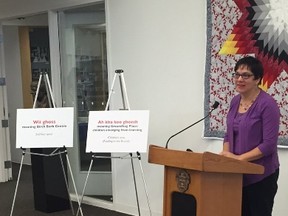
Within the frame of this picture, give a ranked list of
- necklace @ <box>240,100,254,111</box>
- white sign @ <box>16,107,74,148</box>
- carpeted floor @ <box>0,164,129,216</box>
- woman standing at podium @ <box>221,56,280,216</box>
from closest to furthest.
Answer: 1. woman standing at podium @ <box>221,56,280,216</box>
2. necklace @ <box>240,100,254,111</box>
3. white sign @ <box>16,107,74,148</box>
4. carpeted floor @ <box>0,164,129,216</box>

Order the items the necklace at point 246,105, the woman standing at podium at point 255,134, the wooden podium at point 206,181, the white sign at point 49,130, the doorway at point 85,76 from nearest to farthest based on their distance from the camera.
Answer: the wooden podium at point 206,181
the woman standing at podium at point 255,134
the necklace at point 246,105
the white sign at point 49,130
the doorway at point 85,76

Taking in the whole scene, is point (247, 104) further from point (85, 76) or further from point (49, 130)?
point (85, 76)

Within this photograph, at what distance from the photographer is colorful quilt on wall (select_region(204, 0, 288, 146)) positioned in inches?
121

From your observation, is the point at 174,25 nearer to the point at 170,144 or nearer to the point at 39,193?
the point at 170,144

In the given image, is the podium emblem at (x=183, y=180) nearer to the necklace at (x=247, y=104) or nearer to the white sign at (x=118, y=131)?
the necklace at (x=247, y=104)

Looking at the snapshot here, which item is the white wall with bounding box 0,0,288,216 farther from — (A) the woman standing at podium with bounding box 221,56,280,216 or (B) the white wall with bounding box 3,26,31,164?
(B) the white wall with bounding box 3,26,31,164

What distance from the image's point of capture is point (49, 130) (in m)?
3.79

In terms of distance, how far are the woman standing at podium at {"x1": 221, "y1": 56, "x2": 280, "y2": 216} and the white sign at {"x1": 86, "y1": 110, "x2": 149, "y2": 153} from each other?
102 cm

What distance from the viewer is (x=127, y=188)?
4297 mm

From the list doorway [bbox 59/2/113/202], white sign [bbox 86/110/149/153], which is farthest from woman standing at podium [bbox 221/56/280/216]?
doorway [bbox 59/2/113/202]

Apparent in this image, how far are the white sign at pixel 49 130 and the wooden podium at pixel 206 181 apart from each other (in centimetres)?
155

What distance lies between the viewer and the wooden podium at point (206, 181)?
225 centimetres

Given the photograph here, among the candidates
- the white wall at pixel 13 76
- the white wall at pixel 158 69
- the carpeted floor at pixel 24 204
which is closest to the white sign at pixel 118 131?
the white wall at pixel 158 69

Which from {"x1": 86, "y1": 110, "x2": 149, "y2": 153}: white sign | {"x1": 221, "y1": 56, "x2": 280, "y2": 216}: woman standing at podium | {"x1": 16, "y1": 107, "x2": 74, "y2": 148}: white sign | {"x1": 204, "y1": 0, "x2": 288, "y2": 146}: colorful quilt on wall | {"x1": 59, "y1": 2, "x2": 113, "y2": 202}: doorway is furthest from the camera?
{"x1": 59, "y1": 2, "x2": 113, "y2": 202}: doorway
